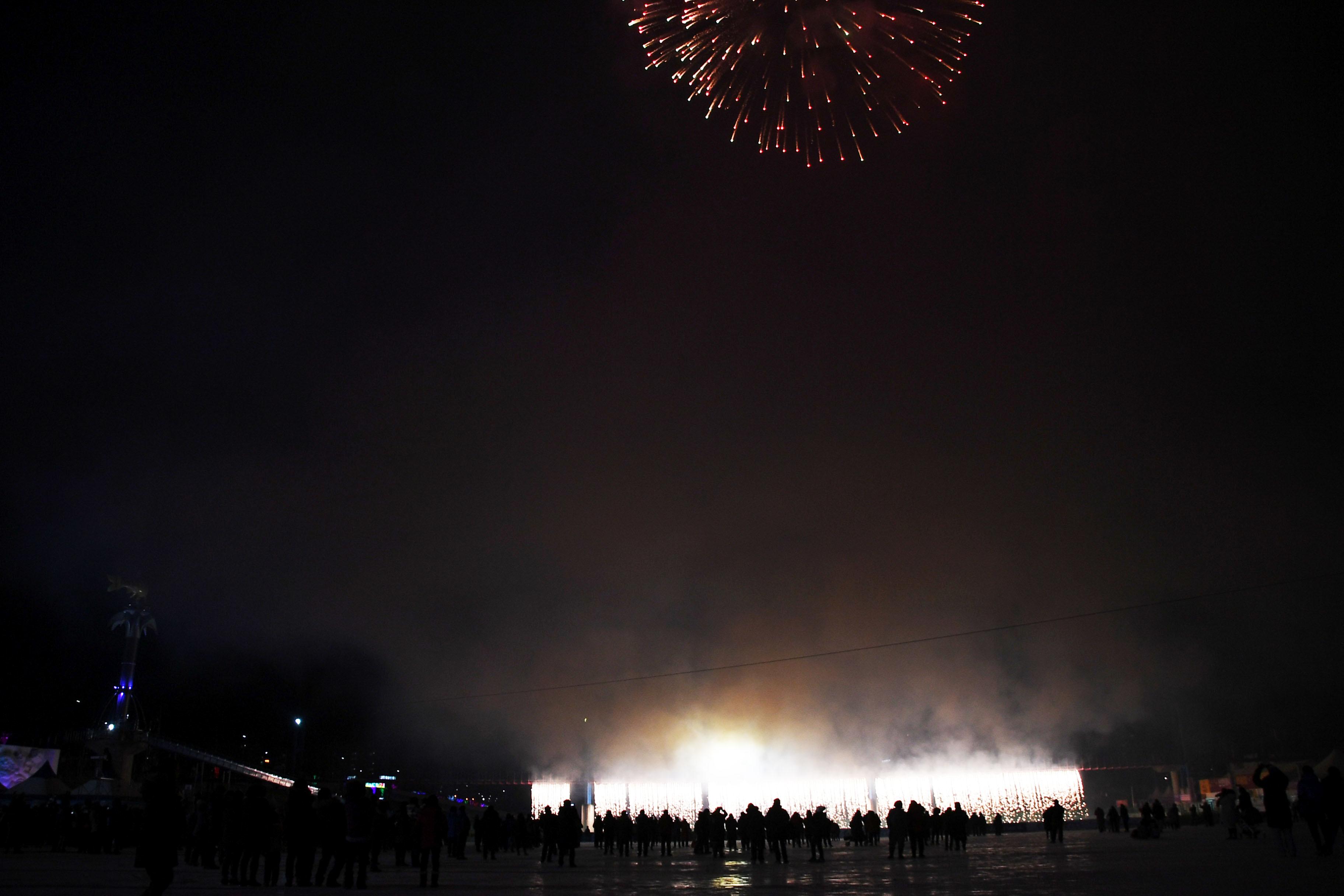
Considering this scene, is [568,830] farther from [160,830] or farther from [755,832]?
[160,830]

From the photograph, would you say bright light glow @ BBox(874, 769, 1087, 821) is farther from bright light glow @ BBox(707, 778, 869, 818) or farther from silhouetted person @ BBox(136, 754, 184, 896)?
silhouetted person @ BBox(136, 754, 184, 896)

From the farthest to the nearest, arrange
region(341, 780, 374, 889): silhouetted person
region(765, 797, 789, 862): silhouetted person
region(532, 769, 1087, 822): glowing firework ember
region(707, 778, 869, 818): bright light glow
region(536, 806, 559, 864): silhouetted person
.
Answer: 1. region(707, 778, 869, 818): bright light glow
2. region(532, 769, 1087, 822): glowing firework ember
3. region(536, 806, 559, 864): silhouetted person
4. region(765, 797, 789, 862): silhouetted person
5. region(341, 780, 374, 889): silhouetted person

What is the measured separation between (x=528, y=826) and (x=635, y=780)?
28515 millimetres

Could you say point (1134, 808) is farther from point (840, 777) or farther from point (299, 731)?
point (299, 731)

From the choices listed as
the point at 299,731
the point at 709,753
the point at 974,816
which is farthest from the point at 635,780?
the point at 299,731

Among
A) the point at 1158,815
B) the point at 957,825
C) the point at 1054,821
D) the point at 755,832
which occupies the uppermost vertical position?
the point at 755,832

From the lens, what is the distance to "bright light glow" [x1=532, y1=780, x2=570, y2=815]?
6391 centimetres

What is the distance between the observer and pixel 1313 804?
→ 14.2 m

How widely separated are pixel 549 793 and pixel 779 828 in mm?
48450

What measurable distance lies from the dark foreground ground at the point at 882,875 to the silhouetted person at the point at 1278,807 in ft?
1.17

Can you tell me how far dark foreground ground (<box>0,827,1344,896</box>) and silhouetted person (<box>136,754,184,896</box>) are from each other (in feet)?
10.3

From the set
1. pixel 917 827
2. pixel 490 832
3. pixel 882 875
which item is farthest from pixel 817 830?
pixel 490 832

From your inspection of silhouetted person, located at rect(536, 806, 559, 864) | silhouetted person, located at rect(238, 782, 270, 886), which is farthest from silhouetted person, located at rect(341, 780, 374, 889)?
silhouetted person, located at rect(536, 806, 559, 864)

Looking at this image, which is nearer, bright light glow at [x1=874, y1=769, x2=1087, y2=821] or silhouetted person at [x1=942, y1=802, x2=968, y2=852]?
silhouetted person at [x1=942, y1=802, x2=968, y2=852]
